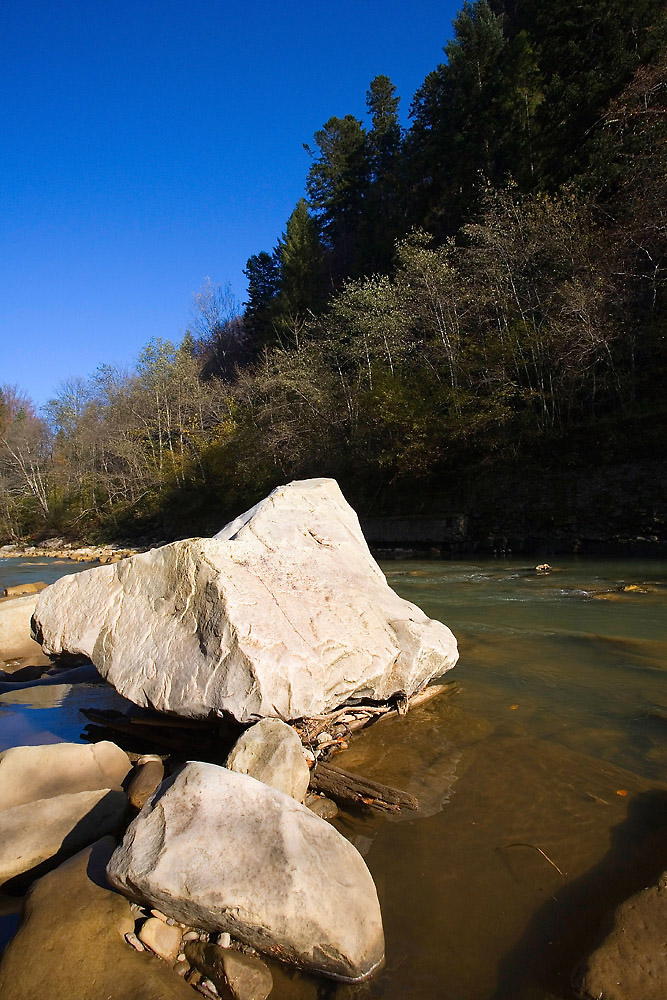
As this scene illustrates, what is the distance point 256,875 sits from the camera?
2295 mm

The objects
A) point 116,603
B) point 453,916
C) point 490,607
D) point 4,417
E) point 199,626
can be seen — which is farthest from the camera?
point 4,417

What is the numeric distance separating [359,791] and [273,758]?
63 centimetres

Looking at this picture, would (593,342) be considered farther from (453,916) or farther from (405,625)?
(453,916)

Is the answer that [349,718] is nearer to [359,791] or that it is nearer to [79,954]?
[359,791]

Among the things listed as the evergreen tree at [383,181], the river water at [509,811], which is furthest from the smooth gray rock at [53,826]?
the evergreen tree at [383,181]

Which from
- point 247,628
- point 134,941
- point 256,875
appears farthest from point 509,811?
point 134,941

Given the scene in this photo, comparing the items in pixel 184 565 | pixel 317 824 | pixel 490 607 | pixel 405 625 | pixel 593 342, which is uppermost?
pixel 593 342

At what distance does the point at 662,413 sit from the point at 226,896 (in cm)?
1816

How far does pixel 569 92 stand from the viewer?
92.5 ft

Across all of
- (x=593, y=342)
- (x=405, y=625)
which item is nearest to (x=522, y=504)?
(x=593, y=342)

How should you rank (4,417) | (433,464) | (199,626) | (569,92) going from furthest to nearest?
(4,417) < (569,92) < (433,464) < (199,626)

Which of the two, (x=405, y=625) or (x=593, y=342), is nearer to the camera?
(x=405, y=625)

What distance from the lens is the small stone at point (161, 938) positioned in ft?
7.38

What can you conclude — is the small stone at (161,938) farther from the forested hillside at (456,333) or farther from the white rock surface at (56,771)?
the forested hillside at (456,333)
